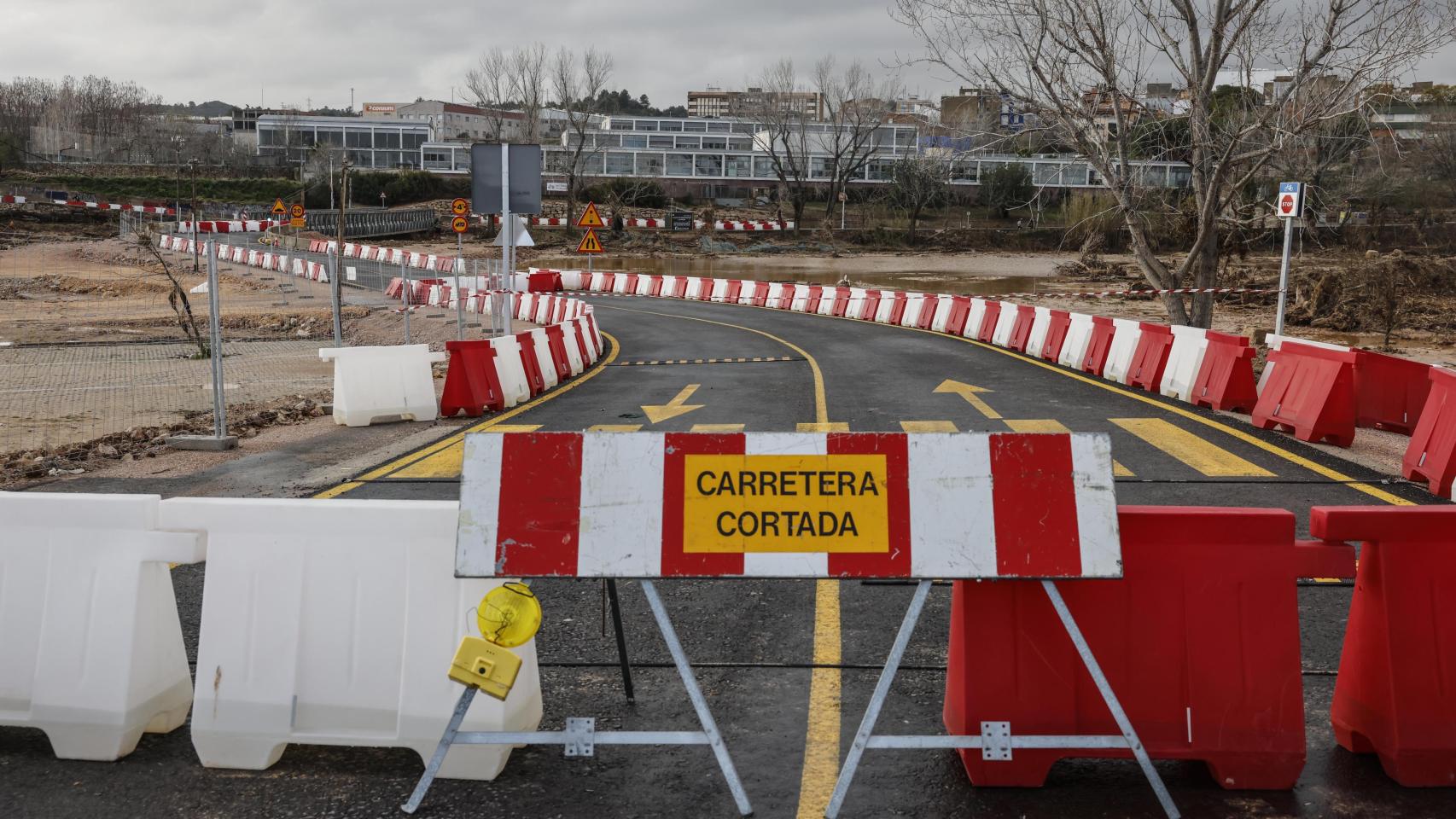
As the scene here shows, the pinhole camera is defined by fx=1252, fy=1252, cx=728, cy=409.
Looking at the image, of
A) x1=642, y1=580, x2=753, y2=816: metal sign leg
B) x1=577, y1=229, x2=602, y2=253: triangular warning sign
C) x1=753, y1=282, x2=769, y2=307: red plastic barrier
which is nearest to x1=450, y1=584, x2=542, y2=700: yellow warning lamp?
x1=642, y1=580, x2=753, y2=816: metal sign leg

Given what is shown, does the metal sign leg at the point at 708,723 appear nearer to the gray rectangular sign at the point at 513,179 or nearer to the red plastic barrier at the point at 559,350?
the red plastic barrier at the point at 559,350

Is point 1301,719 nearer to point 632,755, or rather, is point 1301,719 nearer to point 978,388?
point 632,755

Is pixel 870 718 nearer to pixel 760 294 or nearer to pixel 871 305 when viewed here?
pixel 871 305

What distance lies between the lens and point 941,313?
93.5ft

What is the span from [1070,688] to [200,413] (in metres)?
13.6

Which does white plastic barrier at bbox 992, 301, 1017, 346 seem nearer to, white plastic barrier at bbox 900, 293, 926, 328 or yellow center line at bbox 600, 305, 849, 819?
white plastic barrier at bbox 900, 293, 926, 328

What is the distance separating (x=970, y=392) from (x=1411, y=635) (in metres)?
11.9

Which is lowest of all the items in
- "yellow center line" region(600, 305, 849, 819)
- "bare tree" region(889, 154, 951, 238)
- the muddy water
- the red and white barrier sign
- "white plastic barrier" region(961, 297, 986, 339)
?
the muddy water

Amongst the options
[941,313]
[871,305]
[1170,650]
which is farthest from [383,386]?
[871,305]

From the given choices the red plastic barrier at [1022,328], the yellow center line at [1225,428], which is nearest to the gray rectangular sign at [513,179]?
the yellow center line at [1225,428]

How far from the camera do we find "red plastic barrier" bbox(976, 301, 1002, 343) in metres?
24.7

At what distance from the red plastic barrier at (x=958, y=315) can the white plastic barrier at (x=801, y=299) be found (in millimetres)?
9367

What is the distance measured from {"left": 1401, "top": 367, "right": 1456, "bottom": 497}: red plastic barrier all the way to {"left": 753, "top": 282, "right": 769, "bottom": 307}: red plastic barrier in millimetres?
29336

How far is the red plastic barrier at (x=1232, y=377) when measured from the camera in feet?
47.9
